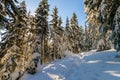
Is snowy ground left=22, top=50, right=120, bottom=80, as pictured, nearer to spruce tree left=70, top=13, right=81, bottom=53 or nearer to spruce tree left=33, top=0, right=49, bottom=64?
spruce tree left=33, top=0, right=49, bottom=64

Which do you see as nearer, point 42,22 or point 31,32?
point 31,32

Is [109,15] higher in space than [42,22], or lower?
lower

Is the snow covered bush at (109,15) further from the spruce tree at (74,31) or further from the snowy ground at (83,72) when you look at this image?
the spruce tree at (74,31)

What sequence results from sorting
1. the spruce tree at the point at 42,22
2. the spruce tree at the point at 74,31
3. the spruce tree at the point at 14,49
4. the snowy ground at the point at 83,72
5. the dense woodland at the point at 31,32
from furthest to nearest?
1. the spruce tree at the point at 74,31
2. the spruce tree at the point at 42,22
3. the spruce tree at the point at 14,49
4. the snowy ground at the point at 83,72
5. the dense woodland at the point at 31,32

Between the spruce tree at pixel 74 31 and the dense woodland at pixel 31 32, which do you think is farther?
the spruce tree at pixel 74 31

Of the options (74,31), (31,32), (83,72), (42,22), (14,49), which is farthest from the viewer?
(74,31)

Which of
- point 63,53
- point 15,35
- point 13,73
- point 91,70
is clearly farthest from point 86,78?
point 63,53

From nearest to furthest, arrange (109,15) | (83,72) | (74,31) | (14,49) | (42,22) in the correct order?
(83,72) < (109,15) < (14,49) < (42,22) < (74,31)

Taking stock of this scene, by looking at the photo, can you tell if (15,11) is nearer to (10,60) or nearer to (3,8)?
(3,8)

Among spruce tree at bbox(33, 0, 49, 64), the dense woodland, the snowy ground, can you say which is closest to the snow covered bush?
the dense woodland

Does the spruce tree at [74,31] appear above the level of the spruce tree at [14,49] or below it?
above

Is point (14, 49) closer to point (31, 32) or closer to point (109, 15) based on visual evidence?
point (31, 32)

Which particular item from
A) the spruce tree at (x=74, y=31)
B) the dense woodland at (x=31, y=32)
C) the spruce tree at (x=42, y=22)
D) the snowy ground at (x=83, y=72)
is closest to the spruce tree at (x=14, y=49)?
the dense woodland at (x=31, y=32)

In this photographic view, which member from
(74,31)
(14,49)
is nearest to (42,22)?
(14,49)
